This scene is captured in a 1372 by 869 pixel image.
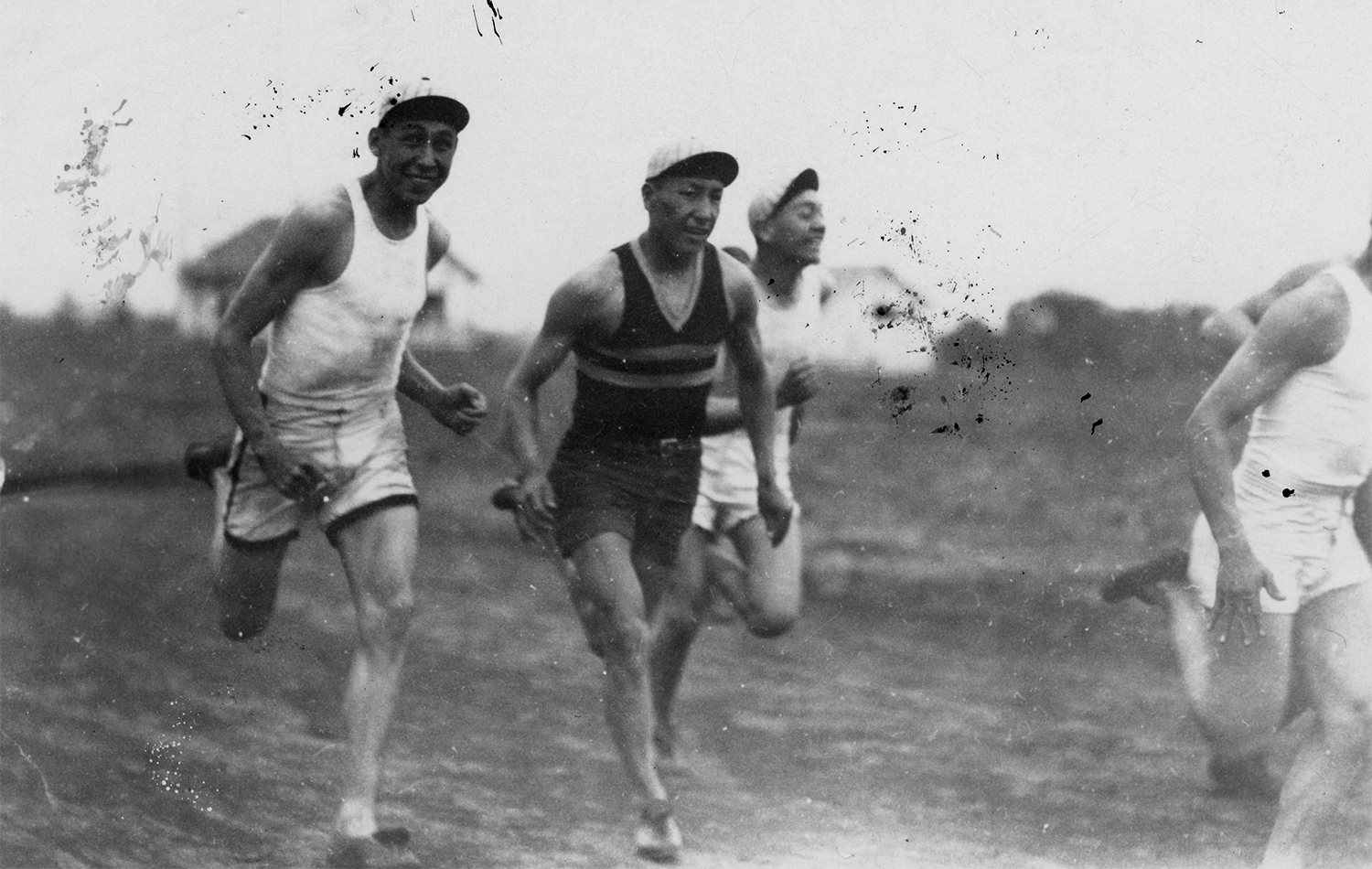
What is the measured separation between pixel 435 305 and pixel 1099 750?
236 centimetres

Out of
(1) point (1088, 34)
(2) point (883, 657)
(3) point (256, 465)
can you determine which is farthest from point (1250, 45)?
(3) point (256, 465)

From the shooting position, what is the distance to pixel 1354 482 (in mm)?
4168

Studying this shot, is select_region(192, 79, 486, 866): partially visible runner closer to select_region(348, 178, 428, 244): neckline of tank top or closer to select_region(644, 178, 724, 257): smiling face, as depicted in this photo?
select_region(348, 178, 428, 244): neckline of tank top

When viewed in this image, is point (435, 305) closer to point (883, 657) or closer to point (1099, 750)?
point (883, 657)

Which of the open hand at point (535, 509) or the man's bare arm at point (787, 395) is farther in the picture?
the man's bare arm at point (787, 395)

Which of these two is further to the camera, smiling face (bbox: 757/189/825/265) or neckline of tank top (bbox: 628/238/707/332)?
smiling face (bbox: 757/189/825/265)

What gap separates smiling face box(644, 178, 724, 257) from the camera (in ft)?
13.5

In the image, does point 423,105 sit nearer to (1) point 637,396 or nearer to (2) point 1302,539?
(1) point 637,396

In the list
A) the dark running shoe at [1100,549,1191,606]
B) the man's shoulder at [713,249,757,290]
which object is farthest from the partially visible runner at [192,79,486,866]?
the dark running shoe at [1100,549,1191,606]

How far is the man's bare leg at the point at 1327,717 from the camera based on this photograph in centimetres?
407

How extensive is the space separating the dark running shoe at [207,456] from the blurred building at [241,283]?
0.35 meters

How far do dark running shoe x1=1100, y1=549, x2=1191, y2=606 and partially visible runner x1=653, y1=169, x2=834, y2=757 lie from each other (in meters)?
0.92

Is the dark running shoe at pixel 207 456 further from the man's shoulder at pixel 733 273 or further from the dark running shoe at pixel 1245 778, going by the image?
the dark running shoe at pixel 1245 778

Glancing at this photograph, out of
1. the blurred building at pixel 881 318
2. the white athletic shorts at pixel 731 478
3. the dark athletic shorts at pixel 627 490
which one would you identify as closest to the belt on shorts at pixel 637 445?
the dark athletic shorts at pixel 627 490
